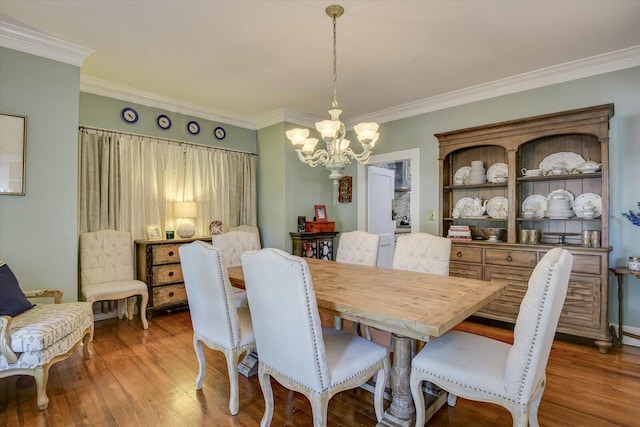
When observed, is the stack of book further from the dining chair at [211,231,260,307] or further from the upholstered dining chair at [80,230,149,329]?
the upholstered dining chair at [80,230,149,329]

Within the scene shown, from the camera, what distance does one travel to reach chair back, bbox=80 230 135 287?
3453mm

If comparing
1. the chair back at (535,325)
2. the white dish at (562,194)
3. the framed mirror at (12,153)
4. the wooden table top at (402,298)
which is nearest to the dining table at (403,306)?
the wooden table top at (402,298)

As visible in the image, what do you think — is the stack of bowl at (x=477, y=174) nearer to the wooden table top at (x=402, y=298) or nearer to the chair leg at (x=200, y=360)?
the wooden table top at (x=402, y=298)

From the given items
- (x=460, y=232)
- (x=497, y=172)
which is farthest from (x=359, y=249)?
(x=497, y=172)

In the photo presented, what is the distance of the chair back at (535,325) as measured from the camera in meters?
1.31

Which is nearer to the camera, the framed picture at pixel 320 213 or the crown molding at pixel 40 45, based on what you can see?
the crown molding at pixel 40 45

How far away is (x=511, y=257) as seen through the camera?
3.32 metres

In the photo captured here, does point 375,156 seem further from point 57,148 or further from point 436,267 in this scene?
point 57,148

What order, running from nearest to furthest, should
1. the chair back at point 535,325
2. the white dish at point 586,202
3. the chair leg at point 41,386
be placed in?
the chair back at point 535,325 < the chair leg at point 41,386 < the white dish at point 586,202

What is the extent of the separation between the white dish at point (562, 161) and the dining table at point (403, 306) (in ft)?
6.53

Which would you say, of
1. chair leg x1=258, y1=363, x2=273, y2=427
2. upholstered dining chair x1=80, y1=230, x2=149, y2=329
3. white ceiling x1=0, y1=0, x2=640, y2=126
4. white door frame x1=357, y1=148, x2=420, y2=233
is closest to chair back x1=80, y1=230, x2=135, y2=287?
upholstered dining chair x1=80, y1=230, x2=149, y2=329

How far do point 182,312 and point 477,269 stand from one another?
3.47 meters

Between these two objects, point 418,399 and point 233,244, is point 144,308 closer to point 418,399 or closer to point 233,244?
point 233,244

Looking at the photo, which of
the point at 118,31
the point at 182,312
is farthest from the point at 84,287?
the point at 118,31
